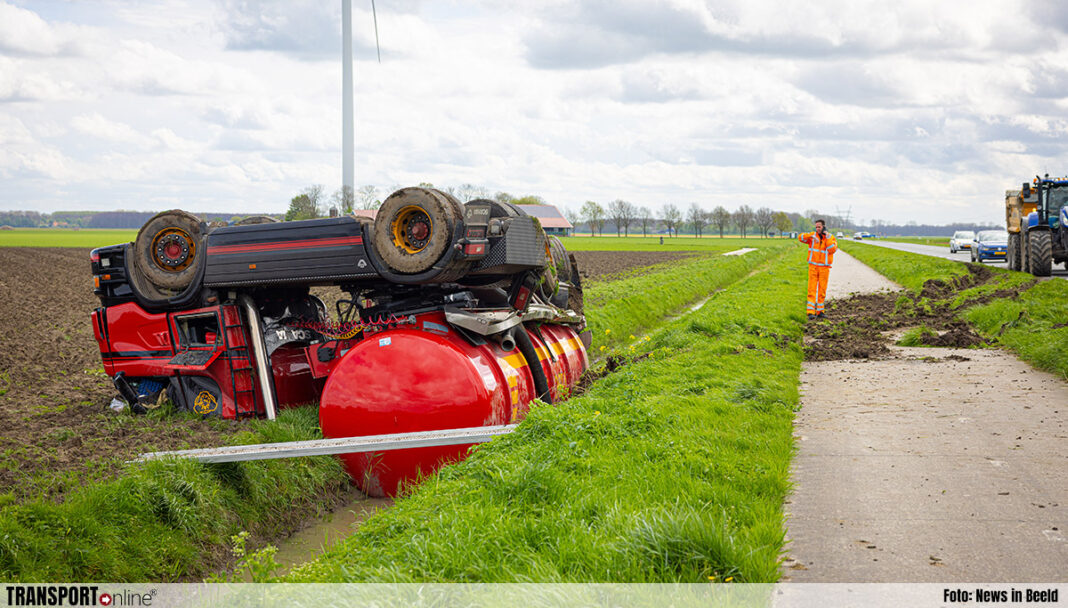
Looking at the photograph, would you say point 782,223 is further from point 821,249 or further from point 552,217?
point 821,249

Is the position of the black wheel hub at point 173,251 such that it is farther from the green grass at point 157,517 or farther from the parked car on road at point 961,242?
the parked car on road at point 961,242

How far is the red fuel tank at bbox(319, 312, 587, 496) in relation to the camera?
Result: 26.4 feet

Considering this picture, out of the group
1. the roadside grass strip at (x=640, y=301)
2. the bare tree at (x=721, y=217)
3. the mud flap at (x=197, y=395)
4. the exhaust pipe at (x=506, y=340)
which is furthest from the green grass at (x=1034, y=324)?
the bare tree at (x=721, y=217)

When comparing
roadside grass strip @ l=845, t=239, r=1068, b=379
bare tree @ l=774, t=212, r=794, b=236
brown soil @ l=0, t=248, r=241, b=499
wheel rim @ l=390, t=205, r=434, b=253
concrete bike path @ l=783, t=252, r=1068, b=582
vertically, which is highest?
bare tree @ l=774, t=212, r=794, b=236

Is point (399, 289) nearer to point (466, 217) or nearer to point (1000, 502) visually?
point (466, 217)

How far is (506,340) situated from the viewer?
922 centimetres

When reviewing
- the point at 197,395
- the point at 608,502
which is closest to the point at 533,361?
the point at 197,395

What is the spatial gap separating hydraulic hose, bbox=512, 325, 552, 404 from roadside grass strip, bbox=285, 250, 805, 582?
0.70m

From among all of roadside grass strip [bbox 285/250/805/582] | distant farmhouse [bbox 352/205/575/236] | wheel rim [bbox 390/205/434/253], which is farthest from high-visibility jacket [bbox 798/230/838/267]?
distant farmhouse [bbox 352/205/575/236]

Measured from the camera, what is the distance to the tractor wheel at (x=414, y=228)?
27.9 feet

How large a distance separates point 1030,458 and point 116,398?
9273 millimetres

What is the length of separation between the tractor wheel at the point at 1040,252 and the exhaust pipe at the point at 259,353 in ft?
77.6

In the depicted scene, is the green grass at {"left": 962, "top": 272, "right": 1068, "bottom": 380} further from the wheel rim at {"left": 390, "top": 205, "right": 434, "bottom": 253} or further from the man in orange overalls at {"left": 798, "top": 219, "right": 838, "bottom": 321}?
the wheel rim at {"left": 390, "top": 205, "right": 434, "bottom": 253}

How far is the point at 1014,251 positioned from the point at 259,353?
91.5 feet
